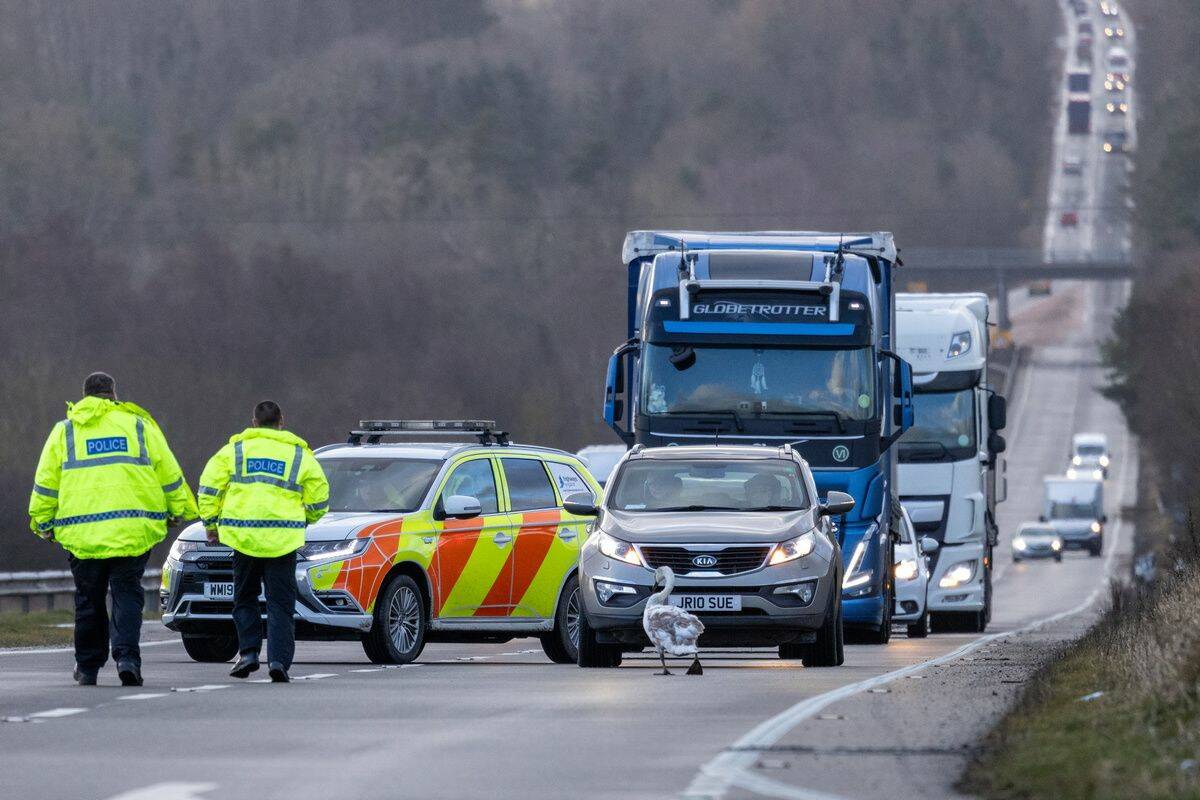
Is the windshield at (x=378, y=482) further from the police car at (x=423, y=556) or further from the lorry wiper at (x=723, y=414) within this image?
the lorry wiper at (x=723, y=414)

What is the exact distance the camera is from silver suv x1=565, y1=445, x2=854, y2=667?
18203 mm

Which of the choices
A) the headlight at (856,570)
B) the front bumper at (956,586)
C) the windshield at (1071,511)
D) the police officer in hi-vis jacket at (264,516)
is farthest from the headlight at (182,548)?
the windshield at (1071,511)

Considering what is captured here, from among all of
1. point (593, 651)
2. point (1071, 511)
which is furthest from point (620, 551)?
point (1071, 511)

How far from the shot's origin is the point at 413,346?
334ft

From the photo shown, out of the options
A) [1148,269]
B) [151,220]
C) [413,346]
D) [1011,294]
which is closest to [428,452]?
[413,346]

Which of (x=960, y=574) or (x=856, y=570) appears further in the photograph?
(x=960, y=574)

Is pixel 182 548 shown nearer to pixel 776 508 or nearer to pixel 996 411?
pixel 776 508

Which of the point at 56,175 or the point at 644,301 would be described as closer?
the point at 644,301

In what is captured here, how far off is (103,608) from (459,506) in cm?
391

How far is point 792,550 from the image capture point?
1834 cm

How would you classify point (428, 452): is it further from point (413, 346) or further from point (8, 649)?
point (413, 346)

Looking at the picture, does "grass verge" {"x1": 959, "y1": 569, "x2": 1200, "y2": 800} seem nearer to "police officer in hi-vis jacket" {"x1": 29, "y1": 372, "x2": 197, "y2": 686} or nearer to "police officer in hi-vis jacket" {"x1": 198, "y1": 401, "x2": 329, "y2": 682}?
"police officer in hi-vis jacket" {"x1": 198, "y1": 401, "x2": 329, "y2": 682}

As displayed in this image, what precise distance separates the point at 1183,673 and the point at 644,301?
12.8 metres

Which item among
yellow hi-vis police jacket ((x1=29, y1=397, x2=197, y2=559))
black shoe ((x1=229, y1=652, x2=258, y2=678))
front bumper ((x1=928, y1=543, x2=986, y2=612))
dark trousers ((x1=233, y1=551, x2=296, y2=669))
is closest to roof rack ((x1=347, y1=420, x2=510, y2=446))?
dark trousers ((x1=233, y1=551, x2=296, y2=669))
